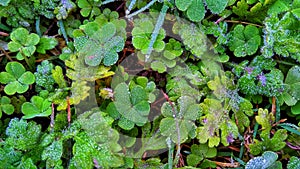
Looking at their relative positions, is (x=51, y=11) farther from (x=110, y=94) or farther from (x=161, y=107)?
(x=161, y=107)

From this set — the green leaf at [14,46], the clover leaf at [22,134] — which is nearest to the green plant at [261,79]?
the clover leaf at [22,134]

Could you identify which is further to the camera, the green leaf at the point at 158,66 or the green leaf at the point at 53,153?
the green leaf at the point at 158,66

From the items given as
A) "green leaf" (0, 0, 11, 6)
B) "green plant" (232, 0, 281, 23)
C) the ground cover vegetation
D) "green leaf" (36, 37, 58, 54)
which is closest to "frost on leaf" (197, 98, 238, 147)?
the ground cover vegetation

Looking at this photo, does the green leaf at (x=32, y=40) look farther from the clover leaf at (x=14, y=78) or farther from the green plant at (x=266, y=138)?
the green plant at (x=266, y=138)

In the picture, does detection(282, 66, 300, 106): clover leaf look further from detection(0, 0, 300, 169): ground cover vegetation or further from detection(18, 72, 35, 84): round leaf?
detection(18, 72, 35, 84): round leaf

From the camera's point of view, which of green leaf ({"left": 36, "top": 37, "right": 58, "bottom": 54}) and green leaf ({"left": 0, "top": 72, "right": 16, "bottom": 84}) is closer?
green leaf ({"left": 0, "top": 72, "right": 16, "bottom": 84})

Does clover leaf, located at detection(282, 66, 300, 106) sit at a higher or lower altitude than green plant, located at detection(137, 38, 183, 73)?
lower
